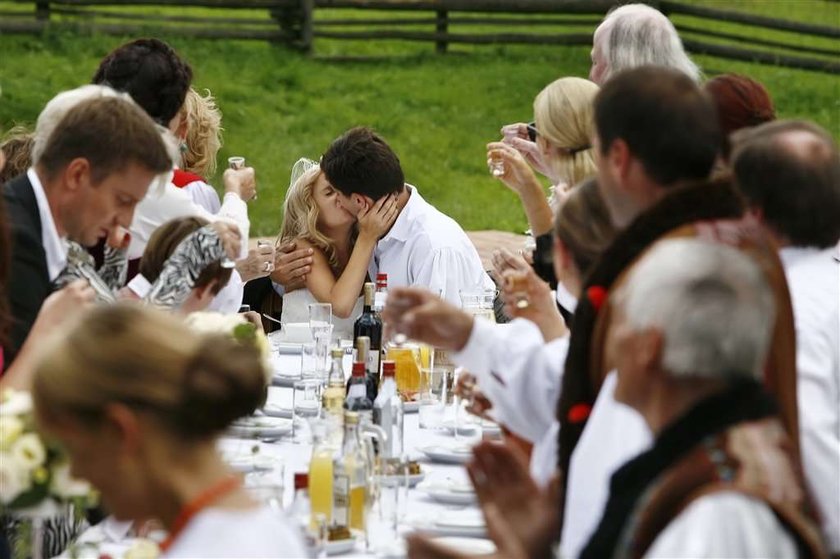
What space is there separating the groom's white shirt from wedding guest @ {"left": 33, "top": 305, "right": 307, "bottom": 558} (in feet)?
14.0

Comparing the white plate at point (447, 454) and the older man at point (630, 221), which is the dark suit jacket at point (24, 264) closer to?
the white plate at point (447, 454)

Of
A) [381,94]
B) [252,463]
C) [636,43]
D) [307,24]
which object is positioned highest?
[636,43]

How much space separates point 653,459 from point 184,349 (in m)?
0.79

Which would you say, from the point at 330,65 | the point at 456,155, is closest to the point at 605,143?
the point at 456,155

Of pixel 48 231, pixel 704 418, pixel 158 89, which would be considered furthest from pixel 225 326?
pixel 704 418

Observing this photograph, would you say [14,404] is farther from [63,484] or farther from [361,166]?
[361,166]

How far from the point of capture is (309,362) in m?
5.95

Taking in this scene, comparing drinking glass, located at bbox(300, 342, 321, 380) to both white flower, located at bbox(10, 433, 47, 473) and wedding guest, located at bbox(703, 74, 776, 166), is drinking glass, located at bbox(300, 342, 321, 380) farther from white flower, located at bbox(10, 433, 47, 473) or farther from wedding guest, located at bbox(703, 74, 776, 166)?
white flower, located at bbox(10, 433, 47, 473)

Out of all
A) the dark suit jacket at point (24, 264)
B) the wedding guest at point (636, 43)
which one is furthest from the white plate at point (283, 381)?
the dark suit jacket at point (24, 264)

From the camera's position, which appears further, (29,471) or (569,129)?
(569,129)

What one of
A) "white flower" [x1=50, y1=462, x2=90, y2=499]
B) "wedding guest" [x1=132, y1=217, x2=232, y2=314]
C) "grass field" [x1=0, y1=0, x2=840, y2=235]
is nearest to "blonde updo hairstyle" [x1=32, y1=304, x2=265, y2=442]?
"white flower" [x1=50, y1=462, x2=90, y2=499]

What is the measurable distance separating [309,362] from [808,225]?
2.61 metres

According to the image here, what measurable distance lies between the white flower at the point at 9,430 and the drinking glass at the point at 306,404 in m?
1.88

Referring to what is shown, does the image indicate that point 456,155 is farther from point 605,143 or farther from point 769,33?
point 605,143
